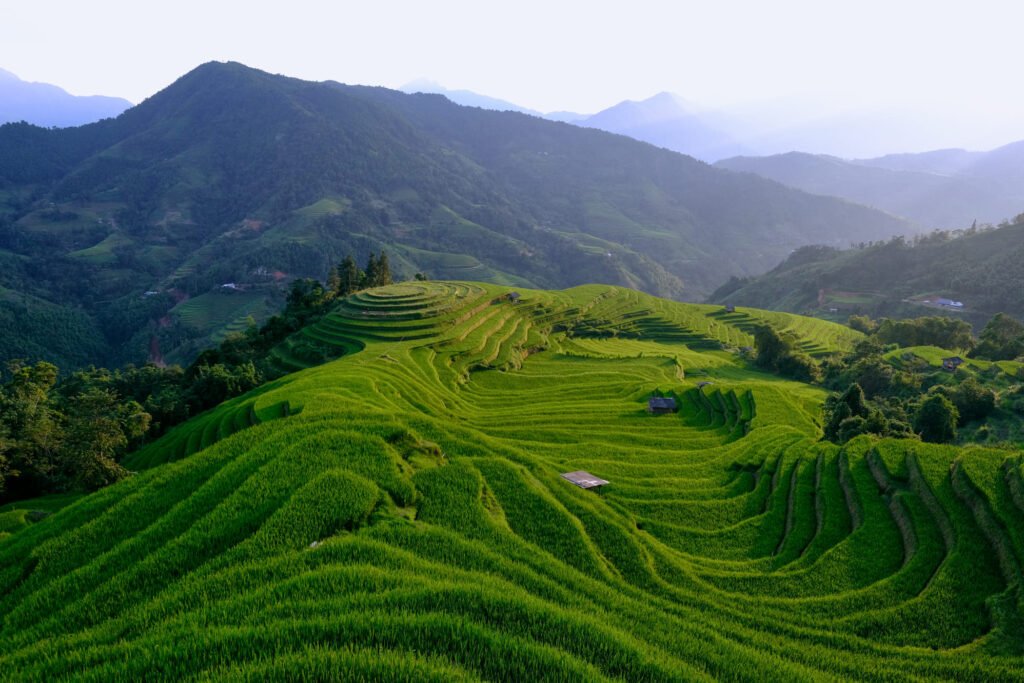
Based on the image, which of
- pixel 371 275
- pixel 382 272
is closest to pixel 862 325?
pixel 382 272

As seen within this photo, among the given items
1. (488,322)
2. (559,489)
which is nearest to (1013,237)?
(488,322)

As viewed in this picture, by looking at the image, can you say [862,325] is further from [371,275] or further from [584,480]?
[584,480]

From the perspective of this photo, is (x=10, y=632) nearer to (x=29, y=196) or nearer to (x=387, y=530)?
(x=387, y=530)

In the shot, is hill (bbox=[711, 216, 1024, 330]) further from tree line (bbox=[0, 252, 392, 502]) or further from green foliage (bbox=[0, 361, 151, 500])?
green foliage (bbox=[0, 361, 151, 500])

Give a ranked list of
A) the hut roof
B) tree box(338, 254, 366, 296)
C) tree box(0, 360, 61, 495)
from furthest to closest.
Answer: tree box(338, 254, 366, 296) < the hut roof < tree box(0, 360, 61, 495)

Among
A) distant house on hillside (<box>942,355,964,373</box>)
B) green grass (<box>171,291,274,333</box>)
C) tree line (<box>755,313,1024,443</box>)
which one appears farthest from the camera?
green grass (<box>171,291,274,333</box>)

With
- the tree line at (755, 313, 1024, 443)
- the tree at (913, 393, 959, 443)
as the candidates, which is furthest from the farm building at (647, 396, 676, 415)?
the tree at (913, 393, 959, 443)
